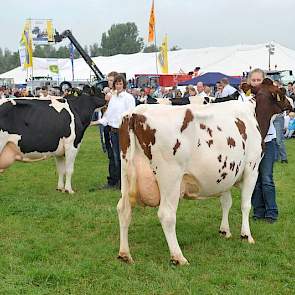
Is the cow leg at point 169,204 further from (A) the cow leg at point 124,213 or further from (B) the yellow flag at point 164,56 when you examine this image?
(B) the yellow flag at point 164,56

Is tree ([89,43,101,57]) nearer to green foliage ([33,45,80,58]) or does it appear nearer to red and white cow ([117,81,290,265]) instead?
green foliage ([33,45,80,58])

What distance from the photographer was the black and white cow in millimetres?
8219

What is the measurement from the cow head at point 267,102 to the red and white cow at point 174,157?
24.5 inches

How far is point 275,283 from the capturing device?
477 centimetres

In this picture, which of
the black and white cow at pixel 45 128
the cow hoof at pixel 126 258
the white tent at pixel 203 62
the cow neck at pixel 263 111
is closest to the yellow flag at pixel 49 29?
the white tent at pixel 203 62

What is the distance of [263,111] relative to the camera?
639cm

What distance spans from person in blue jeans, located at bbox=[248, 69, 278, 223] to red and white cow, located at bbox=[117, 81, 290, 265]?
1.04 metres

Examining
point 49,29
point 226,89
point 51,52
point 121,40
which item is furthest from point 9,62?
point 226,89

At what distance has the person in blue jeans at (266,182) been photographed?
22.3 feet

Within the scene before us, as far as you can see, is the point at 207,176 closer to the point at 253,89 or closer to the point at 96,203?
the point at 253,89

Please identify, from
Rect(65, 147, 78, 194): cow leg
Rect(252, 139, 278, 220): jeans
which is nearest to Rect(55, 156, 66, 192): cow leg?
Answer: Rect(65, 147, 78, 194): cow leg

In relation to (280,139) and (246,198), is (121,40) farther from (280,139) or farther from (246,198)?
(246,198)

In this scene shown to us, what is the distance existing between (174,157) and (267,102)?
2.05 metres

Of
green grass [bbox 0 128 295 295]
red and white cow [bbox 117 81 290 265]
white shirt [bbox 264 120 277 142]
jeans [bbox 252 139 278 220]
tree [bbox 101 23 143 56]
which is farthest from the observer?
tree [bbox 101 23 143 56]
